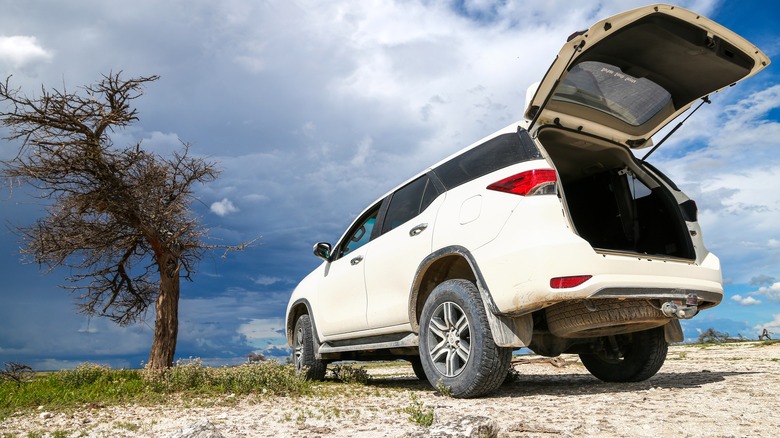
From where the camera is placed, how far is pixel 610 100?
4832 millimetres

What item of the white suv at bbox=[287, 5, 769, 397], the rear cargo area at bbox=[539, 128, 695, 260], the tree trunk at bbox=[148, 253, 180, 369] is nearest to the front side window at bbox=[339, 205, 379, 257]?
the white suv at bbox=[287, 5, 769, 397]

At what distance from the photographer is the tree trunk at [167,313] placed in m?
12.9

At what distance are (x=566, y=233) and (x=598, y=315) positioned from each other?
0.78 meters

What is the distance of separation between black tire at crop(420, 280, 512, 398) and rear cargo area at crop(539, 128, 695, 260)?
162cm

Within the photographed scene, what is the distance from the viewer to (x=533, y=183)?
400 centimetres

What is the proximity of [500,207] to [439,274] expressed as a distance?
3.56ft

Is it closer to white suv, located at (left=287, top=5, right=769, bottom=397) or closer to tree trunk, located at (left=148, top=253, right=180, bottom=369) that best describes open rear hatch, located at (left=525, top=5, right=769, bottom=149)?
white suv, located at (left=287, top=5, right=769, bottom=397)

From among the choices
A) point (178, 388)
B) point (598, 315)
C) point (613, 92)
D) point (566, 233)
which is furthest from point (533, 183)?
point (178, 388)

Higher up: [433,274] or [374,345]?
[433,274]

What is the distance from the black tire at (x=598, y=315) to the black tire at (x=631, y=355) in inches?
37.4

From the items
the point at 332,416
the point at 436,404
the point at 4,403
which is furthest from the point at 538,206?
the point at 4,403

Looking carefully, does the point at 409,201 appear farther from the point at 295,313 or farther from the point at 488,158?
the point at 295,313

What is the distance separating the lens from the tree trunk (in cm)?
1289

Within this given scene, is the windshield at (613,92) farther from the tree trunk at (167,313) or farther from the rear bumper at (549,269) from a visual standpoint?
the tree trunk at (167,313)
